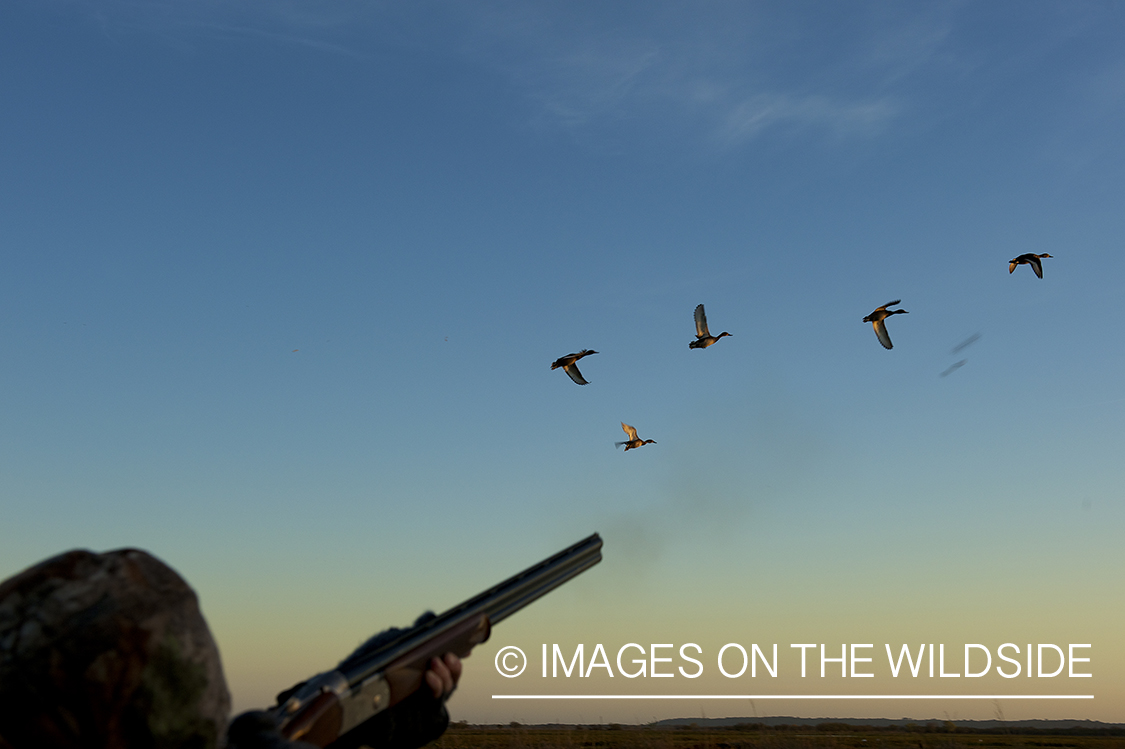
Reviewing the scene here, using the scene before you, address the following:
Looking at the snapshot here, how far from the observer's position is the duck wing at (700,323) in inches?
902

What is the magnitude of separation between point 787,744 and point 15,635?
32.7 metres

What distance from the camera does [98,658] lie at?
250 cm

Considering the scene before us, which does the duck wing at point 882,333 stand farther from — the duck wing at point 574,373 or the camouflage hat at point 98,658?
the camouflage hat at point 98,658

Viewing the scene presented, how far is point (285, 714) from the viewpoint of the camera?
3.60 meters

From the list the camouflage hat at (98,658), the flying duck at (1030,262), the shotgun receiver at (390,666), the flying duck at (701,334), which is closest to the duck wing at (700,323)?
the flying duck at (701,334)

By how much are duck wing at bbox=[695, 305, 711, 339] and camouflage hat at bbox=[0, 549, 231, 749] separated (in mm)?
20807

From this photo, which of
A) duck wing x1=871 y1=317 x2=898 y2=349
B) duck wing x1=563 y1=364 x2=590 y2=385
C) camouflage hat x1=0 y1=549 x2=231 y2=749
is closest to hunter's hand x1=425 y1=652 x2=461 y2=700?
camouflage hat x1=0 y1=549 x2=231 y2=749

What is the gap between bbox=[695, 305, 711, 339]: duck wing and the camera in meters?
22.9

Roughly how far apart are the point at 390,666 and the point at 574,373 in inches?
698

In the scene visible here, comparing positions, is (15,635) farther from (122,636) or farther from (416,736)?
(416,736)

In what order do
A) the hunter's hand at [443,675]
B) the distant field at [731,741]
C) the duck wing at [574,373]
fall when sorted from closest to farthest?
the hunter's hand at [443,675]
the duck wing at [574,373]
the distant field at [731,741]

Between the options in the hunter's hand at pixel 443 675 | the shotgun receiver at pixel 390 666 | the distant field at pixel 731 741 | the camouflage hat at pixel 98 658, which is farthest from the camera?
the distant field at pixel 731 741

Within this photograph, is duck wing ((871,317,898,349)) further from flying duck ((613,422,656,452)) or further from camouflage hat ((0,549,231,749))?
camouflage hat ((0,549,231,749))

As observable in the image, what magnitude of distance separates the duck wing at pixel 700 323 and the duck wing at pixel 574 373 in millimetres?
A: 3346
